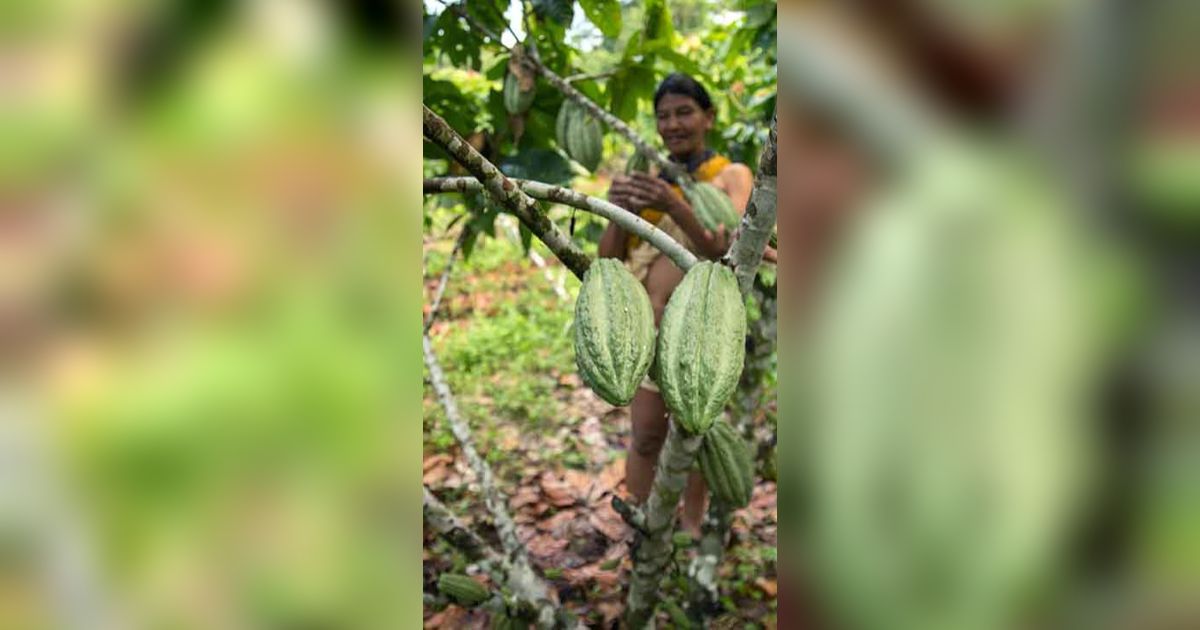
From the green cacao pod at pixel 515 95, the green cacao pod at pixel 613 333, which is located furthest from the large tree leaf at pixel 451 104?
the green cacao pod at pixel 613 333

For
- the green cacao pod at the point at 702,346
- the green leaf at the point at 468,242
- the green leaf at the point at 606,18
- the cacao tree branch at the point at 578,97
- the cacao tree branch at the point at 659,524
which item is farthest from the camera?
the green leaf at the point at 468,242

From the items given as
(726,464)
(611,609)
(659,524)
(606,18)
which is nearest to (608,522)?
(611,609)

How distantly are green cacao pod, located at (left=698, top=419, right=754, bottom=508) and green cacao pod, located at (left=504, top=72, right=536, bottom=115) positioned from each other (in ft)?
2.53

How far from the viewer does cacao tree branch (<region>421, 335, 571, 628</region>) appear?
1358mm

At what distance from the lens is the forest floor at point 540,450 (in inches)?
56.6

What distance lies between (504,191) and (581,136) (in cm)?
68

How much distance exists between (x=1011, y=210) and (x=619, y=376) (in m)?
0.50

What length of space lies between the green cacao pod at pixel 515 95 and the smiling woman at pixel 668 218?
1.04 feet

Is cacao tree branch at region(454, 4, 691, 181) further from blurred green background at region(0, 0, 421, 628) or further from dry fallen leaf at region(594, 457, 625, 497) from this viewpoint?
blurred green background at region(0, 0, 421, 628)

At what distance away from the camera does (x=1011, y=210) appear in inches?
18.1

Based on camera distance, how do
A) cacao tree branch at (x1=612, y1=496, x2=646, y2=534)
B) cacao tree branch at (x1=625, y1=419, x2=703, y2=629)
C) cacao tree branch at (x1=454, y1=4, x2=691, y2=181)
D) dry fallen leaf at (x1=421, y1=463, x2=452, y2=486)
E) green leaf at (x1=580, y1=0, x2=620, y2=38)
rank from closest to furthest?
cacao tree branch at (x1=625, y1=419, x2=703, y2=629)
cacao tree branch at (x1=612, y1=496, x2=646, y2=534)
cacao tree branch at (x1=454, y1=4, x2=691, y2=181)
green leaf at (x1=580, y1=0, x2=620, y2=38)
dry fallen leaf at (x1=421, y1=463, x2=452, y2=486)

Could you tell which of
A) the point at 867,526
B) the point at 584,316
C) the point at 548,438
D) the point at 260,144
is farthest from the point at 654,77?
the point at 867,526

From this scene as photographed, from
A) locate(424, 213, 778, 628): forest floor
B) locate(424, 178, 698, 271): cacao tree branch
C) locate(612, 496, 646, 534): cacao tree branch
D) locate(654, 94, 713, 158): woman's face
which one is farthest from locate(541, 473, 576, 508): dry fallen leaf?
locate(424, 178, 698, 271): cacao tree branch

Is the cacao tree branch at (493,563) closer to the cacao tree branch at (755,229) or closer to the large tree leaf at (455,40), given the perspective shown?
the cacao tree branch at (755,229)
